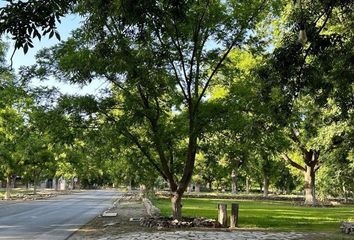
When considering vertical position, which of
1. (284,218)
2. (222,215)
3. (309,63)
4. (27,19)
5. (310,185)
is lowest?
(284,218)

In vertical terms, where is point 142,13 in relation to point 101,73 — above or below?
below

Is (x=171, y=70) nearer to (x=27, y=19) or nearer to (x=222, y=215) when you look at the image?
(x=222, y=215)

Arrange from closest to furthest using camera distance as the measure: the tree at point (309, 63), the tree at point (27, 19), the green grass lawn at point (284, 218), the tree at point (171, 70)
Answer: the tree at point (27, 19) → the tree at point (309, 63) → the tree at point (171, 70) → the green grass lawn at point (284, 218)

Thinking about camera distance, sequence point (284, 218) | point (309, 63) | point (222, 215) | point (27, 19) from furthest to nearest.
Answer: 1. point (284, 218)
2. point (222, 215)
3. point (309, 63)
4. point (27, 19)

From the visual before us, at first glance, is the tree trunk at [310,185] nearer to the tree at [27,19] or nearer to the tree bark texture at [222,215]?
the tree bark texture at [222,215]

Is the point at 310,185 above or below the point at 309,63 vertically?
below

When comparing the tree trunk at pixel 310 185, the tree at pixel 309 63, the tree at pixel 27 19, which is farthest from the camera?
the tree trunk at pixel 310 185

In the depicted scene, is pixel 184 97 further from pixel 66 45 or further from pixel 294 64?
pixel 294 64

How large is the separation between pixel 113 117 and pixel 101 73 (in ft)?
7.15

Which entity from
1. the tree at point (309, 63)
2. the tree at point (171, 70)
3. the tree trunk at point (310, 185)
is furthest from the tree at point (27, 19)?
the tree trunk at point (310, 185)

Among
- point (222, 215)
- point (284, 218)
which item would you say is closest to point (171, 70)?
point (222, 215)

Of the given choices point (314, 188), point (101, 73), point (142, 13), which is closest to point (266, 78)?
point (142, 13)

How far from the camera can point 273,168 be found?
69812mm

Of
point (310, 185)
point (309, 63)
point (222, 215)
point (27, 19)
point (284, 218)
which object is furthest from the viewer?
point (310, 185)
